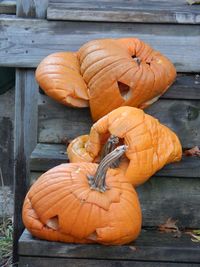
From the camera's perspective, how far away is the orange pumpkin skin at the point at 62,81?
3.47 m

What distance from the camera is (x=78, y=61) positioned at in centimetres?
365

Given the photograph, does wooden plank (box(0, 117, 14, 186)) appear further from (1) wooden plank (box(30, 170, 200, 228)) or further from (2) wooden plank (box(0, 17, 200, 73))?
(1) wooden plank (box(30, 170, 200, 228))

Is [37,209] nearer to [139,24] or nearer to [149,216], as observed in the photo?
[149,216]

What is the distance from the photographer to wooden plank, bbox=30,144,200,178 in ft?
11.0

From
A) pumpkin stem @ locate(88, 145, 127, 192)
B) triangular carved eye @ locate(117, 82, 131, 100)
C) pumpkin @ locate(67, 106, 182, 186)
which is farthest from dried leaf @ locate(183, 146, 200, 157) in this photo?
pumpkin stem @ locate(88, 145, 127, 192)

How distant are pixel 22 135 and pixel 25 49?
52cm

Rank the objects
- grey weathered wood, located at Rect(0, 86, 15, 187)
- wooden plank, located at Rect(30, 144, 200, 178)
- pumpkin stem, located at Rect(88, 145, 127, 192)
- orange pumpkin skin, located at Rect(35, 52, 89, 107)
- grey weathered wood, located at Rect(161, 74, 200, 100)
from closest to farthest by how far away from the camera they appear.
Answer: pumpkin stem, located at Rect(88, 145, 127, 192) → wooden plank, located at Rect(30, 144, 200, 178) → orange pumpkin skin, located at Rect(35, 52, 89, 107) → grey weathered wood, located at Rect(161, 74, 200, 100) → grey weathered wood, located at Rect(0, 86, 15, 187)

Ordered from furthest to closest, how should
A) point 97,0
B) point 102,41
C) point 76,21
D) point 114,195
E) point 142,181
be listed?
point 97,0 → point 76,21 → point 102,41 → point 142,181 → point 114,195

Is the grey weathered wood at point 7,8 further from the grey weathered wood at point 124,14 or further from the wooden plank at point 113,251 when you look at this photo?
the wooden plank at point 113,251

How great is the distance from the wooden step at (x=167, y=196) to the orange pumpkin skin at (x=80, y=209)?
1.07ft

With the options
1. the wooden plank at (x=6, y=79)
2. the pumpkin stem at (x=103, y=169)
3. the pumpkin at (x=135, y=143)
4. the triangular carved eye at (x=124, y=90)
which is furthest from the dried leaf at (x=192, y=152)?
the wooden plank at (x=6, y=79)

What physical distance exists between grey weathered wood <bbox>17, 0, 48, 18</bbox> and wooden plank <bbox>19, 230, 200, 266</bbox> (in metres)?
1.47

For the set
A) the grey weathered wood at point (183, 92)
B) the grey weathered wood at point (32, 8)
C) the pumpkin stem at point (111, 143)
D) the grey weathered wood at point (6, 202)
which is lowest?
the grey weathered wood at point (6, 202)

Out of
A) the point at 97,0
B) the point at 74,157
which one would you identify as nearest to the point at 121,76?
the point at 74,157
